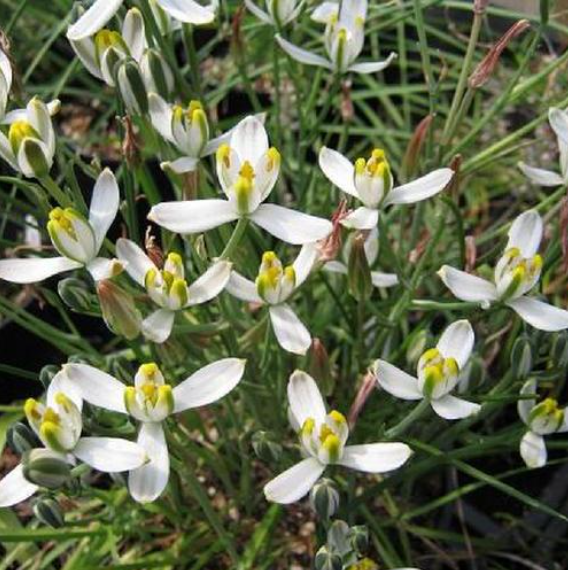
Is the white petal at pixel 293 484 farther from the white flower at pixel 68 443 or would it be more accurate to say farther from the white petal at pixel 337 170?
the white petal at pixel 337 170

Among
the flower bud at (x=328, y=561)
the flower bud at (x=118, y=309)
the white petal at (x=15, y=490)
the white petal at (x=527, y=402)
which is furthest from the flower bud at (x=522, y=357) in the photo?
Result: the white petal at (x=15, y=490)

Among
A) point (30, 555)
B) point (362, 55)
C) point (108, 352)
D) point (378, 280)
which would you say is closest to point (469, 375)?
point (378, 280)

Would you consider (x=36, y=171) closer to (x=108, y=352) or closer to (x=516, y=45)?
(x=108, y=352)

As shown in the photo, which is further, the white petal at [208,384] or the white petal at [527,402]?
the white petal at [527,402]

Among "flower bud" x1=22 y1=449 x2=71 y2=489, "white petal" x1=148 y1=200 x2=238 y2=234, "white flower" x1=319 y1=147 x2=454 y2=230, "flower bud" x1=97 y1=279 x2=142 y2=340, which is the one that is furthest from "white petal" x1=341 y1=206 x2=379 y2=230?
"flower bud" x1=22 y1=449 x2=71 y2=489

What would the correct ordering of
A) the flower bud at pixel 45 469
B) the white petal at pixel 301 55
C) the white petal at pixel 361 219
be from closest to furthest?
the flower bud at pixel 45 469
the white petal at pixel 361 219
the white petal at pixel 301 55

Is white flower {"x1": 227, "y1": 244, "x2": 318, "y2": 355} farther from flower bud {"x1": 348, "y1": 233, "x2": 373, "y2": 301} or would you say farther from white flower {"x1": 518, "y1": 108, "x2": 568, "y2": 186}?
white flower {"x1": 518, "y1": 108, "x2": 568, "y2": 186}

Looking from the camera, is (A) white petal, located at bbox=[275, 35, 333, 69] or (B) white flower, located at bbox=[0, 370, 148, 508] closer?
(B) white flower, located at bbox=[0, 370, 148, 508]
